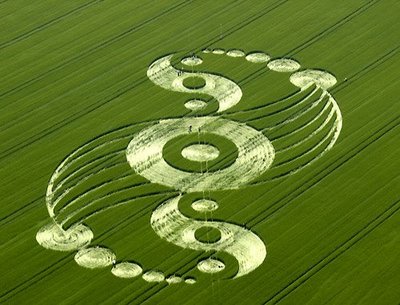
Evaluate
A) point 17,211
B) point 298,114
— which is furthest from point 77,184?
point 298,114

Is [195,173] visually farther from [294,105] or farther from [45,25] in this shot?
[45,25]

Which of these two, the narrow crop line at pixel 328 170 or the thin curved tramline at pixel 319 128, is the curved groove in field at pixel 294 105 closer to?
the thin curved tramline at pixel 319 128

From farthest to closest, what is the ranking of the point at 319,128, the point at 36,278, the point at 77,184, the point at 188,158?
the point at 319,128
the point at 188,158
the point at 77,184
the point at 36,278

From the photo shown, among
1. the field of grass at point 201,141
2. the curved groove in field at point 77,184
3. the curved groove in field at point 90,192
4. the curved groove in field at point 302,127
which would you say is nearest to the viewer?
the field of grass at point 201,141

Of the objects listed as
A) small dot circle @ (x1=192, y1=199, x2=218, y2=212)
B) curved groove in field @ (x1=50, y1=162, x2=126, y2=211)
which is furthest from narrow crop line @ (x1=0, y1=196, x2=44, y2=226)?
small dot circle @ (x1=192, y1=199, x2=218, y2=212)

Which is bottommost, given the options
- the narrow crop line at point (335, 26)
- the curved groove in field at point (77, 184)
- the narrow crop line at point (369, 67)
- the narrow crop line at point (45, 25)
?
the curved groove in field at point (77, 184)

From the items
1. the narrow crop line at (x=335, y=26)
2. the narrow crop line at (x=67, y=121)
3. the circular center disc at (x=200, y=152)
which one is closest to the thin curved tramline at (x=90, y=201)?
the circular center disc at (x=200, y=152)
